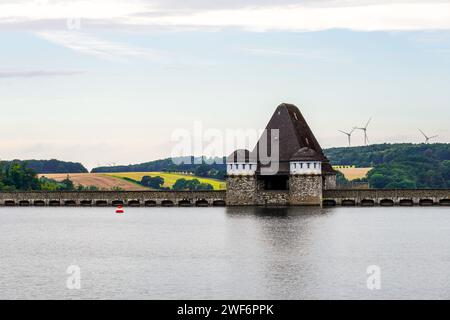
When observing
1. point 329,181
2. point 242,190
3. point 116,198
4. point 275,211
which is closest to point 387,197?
point 329,181

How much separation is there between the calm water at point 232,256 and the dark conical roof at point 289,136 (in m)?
17.8

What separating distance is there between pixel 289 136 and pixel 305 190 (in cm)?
858

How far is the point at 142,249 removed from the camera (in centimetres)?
6288

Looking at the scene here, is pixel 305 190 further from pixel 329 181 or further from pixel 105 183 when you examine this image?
pixel 105 183

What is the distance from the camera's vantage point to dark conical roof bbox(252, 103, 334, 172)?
366 feet

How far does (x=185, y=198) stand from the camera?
122 metres

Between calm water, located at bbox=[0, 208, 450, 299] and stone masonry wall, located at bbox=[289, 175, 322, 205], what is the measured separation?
13.0 metres

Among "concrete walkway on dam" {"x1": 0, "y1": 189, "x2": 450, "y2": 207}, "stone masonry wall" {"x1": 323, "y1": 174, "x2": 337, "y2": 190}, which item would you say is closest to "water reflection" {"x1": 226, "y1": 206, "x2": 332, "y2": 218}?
"concrete walkway on dam" {"x1": 0, "y1": 189, "x2": 450, "y2": 207}

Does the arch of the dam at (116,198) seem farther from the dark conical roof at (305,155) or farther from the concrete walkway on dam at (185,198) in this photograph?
the dark conical roof at (305,155)

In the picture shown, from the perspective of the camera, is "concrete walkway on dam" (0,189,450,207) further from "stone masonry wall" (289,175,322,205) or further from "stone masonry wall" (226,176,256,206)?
"stone masonry wall" (226,176,256,206)

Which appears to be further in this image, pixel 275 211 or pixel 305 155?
pixel 305 155
